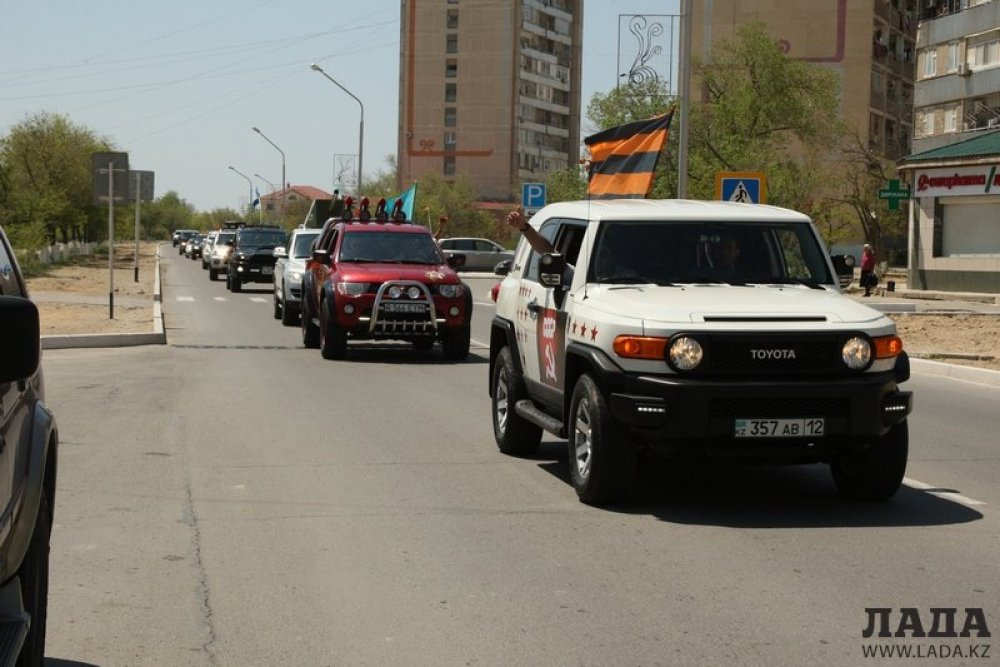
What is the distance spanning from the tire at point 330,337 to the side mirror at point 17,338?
17.0 m

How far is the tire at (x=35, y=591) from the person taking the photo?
4359 millimetres

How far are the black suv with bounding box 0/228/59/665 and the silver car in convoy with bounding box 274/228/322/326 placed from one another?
71.6 feet

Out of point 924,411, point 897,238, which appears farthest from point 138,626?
point 897,238

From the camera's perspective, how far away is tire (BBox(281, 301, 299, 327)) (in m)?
28.2

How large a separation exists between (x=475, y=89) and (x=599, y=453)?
121631 mm

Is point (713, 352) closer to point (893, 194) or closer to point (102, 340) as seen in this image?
point (102, 340)

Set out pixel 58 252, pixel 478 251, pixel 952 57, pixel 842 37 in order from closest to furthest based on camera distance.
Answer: pixel 478 251 → pixel 58 252 → pixel 952 57 → pixel 842 37

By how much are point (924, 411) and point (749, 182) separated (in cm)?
918

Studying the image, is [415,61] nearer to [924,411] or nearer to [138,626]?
[924,411]

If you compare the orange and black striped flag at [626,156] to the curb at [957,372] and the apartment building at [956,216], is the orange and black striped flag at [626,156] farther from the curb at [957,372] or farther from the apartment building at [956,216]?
the apartment building at [956,216]

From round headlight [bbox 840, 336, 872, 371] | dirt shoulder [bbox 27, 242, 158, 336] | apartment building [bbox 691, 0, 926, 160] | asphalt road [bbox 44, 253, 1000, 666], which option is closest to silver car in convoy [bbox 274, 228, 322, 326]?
dirt shoulder [bbox 27, 242, 158, 336]

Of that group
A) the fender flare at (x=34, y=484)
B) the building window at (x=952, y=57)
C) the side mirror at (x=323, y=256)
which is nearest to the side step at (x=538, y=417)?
the fender flare at (x=34, y=484)

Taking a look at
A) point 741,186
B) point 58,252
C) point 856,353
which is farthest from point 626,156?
point 58,252

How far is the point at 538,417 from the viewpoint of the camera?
10172 millimetres
